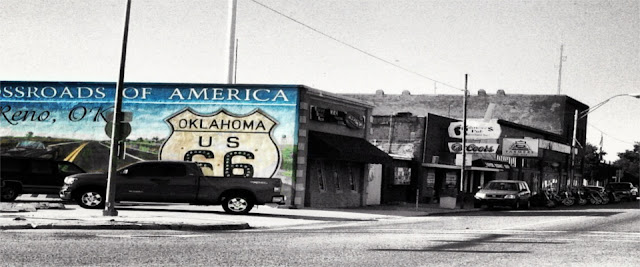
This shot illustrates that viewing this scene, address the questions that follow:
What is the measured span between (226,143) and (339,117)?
5046mm

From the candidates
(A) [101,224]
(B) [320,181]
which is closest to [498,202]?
(B) [320,181]

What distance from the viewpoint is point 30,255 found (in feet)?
40.7

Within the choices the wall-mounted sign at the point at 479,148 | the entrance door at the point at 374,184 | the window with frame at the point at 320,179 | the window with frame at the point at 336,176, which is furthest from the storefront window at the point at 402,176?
the window with frame at the point at 320,179

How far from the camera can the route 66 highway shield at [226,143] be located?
110 feet

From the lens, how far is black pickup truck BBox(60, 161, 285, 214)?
2664 centimetres

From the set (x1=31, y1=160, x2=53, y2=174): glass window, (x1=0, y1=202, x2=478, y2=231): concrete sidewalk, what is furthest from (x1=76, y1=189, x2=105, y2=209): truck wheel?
(x1=31, y1=160, x2=53, y2=174): glass window

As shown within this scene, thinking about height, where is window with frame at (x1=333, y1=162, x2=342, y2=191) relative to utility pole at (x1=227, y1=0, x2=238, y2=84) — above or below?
below

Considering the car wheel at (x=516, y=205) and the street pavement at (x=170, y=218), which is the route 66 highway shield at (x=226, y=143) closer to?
the street pavement at (x=170, y=218)

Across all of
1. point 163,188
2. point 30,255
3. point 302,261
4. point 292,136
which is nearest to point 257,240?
point 302,261

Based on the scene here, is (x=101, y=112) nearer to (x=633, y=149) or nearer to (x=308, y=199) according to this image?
(x=308, y=199)

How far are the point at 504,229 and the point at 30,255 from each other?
Result: 1384cm

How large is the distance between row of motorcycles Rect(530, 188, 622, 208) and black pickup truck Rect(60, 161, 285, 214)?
23.3 meters

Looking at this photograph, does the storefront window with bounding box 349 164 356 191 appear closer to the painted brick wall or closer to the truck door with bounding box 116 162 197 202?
the truck door with bounding box 116 162 197 202

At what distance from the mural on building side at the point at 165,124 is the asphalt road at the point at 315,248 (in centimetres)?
1338
